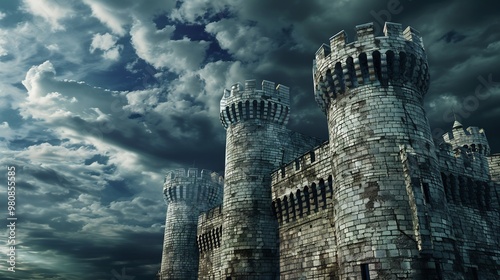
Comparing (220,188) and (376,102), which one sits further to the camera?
(220,188)

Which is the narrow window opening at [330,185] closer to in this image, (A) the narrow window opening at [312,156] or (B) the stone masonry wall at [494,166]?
(A) the narrow window opening at [312,156]

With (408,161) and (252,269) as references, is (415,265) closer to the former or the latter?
(408,161)

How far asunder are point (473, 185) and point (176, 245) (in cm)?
2938

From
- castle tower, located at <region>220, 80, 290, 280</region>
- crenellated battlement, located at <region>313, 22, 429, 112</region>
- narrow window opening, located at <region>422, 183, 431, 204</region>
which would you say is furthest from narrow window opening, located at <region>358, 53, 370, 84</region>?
castle tower, located at <region>220, 80, 290, 280</region>

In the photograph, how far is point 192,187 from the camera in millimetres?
42438

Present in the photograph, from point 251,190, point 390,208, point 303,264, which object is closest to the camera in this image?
point 390,208

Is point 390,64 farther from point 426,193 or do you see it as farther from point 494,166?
point 494,166

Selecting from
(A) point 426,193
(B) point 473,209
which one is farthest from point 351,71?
(B) point 473,209

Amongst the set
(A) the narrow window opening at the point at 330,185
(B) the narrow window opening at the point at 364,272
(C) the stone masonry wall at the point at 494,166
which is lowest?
(B) the narrow window opening at the point at 364,272

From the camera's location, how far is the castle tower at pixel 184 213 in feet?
127

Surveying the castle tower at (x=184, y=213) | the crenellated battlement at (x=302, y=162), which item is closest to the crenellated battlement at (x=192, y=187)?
the castle tower at (x=184, y=213)

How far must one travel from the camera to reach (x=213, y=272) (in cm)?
3375

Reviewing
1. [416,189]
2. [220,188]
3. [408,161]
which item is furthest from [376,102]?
[220,188]

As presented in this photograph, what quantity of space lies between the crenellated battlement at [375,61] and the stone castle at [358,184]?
63mm
